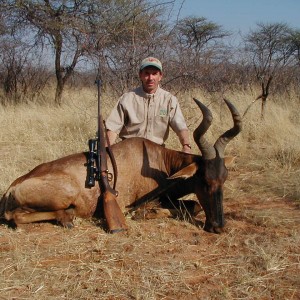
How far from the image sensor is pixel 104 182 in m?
4.78

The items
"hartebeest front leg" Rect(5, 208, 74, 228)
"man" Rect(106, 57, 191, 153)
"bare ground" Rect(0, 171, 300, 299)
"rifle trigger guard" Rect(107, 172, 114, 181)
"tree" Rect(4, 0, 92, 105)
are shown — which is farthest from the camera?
"tree" Rect(4, 0, 92, 105)

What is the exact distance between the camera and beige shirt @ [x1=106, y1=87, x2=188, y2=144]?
5848 mm

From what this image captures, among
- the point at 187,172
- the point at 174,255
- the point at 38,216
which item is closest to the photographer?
the point at 174,255

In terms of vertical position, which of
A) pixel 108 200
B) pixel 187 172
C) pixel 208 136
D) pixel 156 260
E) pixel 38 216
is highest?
pixel 208 136

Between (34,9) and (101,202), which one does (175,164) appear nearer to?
(101,202)

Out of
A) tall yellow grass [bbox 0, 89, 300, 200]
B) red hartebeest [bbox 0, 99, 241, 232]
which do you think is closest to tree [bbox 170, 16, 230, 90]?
tall yellow grass [bbox 0, 89, 300, 200]

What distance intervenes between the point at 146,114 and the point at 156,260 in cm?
242

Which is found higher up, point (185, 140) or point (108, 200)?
point (185, 140)

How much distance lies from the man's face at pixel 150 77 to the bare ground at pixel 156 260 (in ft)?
5.67

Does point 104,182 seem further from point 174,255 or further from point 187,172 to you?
point 174,255

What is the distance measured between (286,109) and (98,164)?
7.24 metres

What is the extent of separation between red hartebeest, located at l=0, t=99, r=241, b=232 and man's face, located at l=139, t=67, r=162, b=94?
885 millimetres

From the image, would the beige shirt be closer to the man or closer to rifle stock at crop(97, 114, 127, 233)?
the man

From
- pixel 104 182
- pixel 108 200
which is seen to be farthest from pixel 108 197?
pixel 104 182
